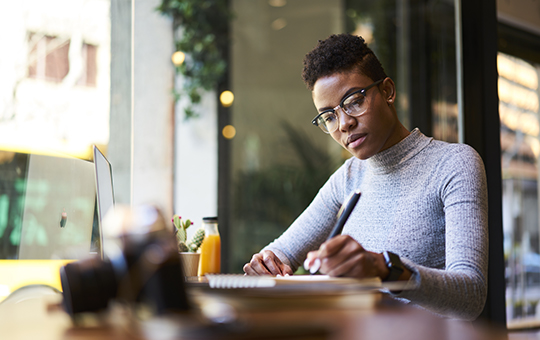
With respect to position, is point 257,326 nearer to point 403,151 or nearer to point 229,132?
point 403,151

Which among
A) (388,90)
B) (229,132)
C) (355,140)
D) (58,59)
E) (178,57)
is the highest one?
(178,57)

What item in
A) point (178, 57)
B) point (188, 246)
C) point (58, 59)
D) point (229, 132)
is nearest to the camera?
point (188, 246)

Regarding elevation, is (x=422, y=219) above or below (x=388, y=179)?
below

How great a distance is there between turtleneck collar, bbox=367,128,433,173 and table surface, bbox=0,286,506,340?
753mm

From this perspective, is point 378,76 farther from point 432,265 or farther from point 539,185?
point 539,185

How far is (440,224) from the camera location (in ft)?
3.72

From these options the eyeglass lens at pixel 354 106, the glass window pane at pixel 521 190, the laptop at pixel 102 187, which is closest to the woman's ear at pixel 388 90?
the eyeglass lens at pixel 354 106

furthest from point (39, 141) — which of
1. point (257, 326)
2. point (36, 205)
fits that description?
point (257, 326)

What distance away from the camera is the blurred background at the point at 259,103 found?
2291 millimetres

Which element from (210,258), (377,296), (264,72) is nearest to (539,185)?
Result: (264,72)

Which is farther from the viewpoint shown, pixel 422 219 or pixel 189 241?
pixel 189 241

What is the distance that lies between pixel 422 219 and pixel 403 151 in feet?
0.69

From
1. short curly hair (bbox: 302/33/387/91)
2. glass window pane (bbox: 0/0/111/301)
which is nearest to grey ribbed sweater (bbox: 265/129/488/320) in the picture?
short curly hair (bbox: 302/33/387/91)

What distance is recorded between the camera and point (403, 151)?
49.6 inches
